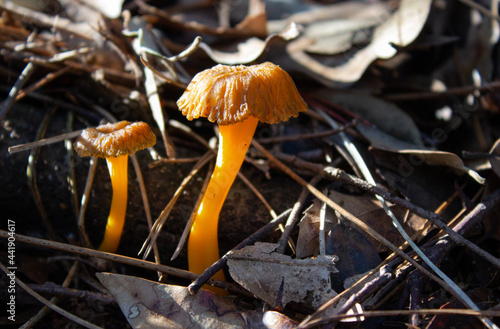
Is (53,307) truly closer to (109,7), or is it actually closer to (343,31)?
(109,7)

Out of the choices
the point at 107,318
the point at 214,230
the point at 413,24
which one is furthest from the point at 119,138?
the point at 413,24

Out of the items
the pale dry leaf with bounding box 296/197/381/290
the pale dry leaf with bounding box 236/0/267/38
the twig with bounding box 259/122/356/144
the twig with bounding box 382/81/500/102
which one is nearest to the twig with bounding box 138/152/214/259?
the twig with bounding box 259/122/356/144

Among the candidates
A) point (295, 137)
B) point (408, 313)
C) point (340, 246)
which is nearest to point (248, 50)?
point (295, 137)

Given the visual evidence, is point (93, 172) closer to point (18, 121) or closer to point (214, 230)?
point (18, 121)

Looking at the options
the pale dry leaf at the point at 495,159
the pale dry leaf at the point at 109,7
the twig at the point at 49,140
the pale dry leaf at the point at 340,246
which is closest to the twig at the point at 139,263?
the pale dry leaf at the point at 340,246

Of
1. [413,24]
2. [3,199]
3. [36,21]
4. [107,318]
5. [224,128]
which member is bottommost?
Result: [107,318]

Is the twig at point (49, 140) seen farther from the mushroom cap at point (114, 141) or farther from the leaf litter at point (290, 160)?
the mushroom cap at point (114, 141)
